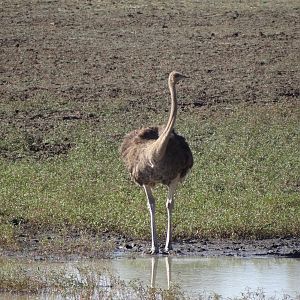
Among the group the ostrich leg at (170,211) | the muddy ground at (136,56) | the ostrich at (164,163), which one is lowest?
the ostrich leg at (170,211)

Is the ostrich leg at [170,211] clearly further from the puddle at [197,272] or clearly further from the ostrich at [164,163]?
the puddle at [197,272]

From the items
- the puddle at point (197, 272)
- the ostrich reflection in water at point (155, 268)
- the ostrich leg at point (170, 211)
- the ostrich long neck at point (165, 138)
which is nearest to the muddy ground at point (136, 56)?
the ostrich leg at point (170, 211)

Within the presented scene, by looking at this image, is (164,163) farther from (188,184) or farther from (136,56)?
(136,56)

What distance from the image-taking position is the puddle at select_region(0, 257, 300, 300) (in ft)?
26.0

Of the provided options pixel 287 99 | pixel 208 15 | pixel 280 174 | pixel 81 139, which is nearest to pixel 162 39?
pixel 208 15

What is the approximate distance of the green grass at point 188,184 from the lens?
388 inches

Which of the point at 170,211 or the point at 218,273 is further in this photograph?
the point at 170,211

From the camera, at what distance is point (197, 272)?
8.52m

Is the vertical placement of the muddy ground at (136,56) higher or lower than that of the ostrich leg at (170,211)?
higher

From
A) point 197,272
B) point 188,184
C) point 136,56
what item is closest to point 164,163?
point 197,272

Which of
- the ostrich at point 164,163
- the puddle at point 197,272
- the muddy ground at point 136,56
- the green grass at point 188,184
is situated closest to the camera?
the puddle at point 197,272

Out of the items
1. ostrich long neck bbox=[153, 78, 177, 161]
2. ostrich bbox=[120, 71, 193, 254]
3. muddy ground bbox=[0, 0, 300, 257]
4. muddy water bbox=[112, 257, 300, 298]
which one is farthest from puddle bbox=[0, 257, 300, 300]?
muddy ground bbox=[0, 0, 300, 257]

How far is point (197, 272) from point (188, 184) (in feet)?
9.64

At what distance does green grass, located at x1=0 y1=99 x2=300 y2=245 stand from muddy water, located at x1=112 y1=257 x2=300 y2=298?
0.73 meters
